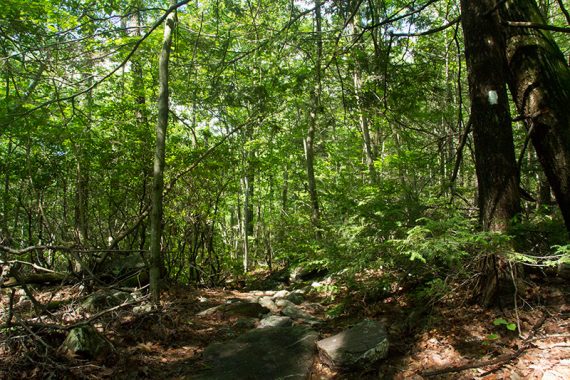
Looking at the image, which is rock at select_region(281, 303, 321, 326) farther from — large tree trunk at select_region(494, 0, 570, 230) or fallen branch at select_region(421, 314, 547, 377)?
large tree trunk at select_region(494, 0, 570, 230)

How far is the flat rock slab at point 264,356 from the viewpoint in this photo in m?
3.68

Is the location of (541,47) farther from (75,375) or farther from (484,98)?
(75,375)

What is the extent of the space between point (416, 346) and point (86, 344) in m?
3.52

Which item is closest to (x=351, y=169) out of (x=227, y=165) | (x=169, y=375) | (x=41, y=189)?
(x=227, y=165)

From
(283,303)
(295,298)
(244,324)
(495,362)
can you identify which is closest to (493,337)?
(495,362)

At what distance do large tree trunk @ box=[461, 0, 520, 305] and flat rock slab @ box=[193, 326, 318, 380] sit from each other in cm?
199

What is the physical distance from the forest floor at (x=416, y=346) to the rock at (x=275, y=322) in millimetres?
772

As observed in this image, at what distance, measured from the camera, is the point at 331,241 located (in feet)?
17.4

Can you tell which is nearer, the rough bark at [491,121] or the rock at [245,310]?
the rough bark at [491,121]

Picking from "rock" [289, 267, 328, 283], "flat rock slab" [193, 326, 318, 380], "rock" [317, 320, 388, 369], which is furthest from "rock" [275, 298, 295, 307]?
"rock" [289, 267, 328, 283]

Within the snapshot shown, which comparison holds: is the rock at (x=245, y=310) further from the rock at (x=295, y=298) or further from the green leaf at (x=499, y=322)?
the green leaf at (x=499, y=322)

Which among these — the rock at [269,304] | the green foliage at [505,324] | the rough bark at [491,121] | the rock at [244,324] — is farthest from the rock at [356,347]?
the rock at [269,304]

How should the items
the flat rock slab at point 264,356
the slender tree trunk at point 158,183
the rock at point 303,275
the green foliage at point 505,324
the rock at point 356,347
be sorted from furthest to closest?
the rock at point 303,275 → the slender tree trunk at point 158,183 → the flat rock slab at point 264,356 → the rock at point 356,347 → the green foliage at point 505,324

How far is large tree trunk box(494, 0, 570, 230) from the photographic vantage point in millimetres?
3344
